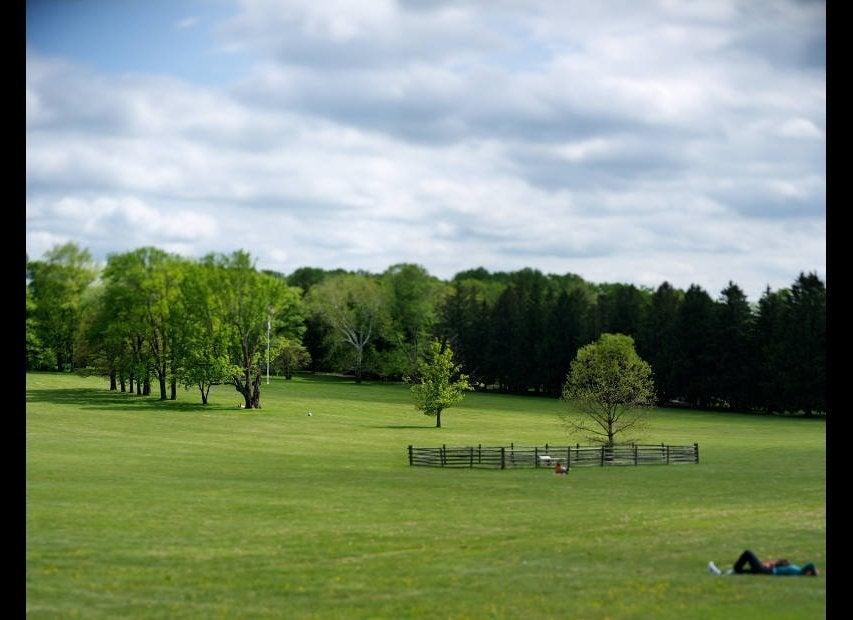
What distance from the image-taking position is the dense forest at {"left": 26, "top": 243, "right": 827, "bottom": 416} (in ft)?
294

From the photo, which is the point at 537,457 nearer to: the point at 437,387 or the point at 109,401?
the point at 437,387

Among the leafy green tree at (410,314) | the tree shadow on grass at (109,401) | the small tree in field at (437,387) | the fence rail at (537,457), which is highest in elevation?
the leafy green tree at (410,314)

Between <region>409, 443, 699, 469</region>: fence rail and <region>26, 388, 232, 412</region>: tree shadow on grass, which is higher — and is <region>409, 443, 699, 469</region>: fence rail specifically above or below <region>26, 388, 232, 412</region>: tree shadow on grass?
below

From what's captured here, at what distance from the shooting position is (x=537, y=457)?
51688mm

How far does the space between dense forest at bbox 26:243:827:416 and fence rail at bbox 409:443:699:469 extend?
3898 centimetres

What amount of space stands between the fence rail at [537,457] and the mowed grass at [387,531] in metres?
1.39

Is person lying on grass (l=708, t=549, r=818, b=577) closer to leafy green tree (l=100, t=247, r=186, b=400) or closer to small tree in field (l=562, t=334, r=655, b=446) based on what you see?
small tree in field (l=562, t=334, r=655, b=446)

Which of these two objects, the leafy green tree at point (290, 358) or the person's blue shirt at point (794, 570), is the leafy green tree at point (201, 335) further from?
the person's blue shirt at point (794, 570)

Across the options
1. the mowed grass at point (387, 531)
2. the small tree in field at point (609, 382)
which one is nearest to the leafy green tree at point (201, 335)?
the mowed grass at point (387, 531)

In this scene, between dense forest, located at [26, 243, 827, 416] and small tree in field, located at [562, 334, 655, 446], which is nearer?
small tree in field, located at [562, 334, 655, 446]

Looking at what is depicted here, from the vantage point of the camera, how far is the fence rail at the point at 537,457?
169ft

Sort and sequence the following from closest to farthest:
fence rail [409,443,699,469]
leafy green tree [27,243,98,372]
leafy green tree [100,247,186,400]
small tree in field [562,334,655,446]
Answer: fence rail [409,443,699,469] → small tree in field [562,334,655,446] → leafy green tree [100,247,186,400] → leafy green tree [27,243,98,372]

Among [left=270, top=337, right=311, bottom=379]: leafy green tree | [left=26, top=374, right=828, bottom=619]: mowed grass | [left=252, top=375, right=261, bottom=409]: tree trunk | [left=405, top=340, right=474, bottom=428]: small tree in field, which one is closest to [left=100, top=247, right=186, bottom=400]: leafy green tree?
[left=252, top=375, right=261, bottom=409]: tree trunk
